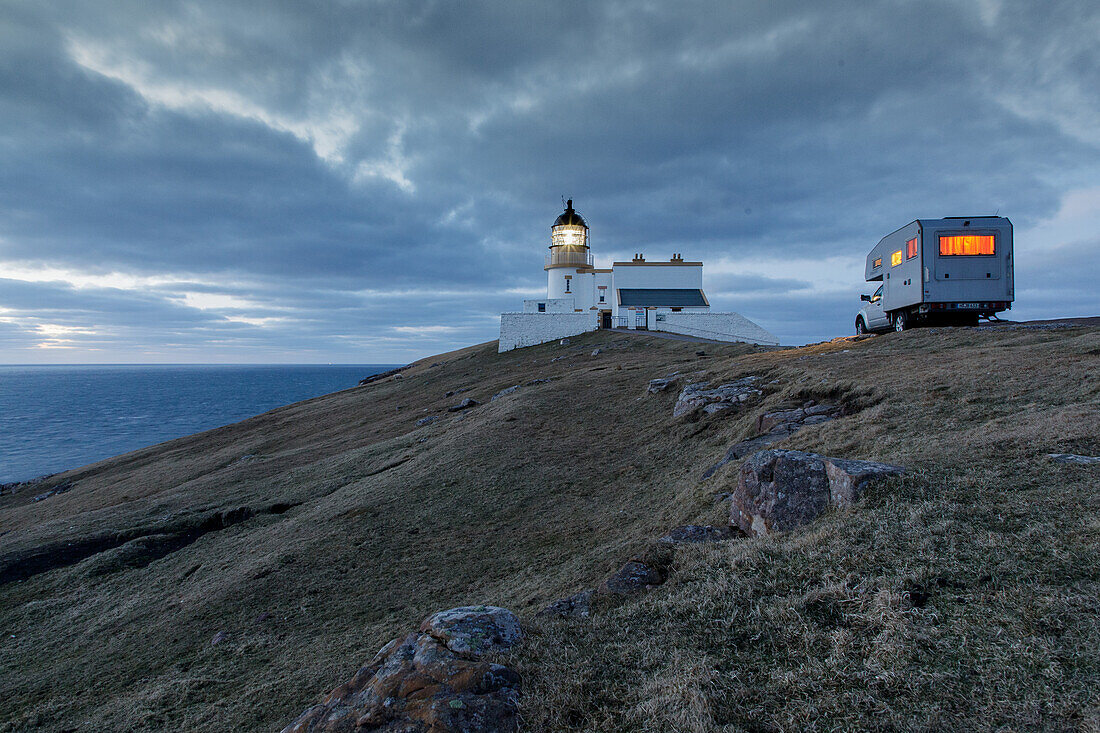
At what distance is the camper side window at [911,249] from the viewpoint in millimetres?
18188

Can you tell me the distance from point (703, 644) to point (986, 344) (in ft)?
51.9

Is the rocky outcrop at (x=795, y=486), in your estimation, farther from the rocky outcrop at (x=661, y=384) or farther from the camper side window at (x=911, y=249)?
the camper side window at (x=911, y=249)

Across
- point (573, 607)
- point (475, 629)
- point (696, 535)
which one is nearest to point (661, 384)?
point (696, 535)

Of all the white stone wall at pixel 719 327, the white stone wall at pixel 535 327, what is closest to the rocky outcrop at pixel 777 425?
the white stone wall at pixel 719 327

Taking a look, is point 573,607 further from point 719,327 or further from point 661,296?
point 661,296

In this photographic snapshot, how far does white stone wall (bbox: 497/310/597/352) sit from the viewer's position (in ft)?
149

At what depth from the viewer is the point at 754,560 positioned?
5.19 m

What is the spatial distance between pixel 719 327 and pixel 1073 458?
1429 inches

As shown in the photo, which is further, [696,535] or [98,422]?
[98,422]

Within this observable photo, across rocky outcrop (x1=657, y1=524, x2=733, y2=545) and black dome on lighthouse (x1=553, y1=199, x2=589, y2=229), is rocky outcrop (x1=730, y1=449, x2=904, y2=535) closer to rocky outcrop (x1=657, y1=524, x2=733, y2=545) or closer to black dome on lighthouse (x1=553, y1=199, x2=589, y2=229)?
rocky outcrop (x1=657, y1=524, x2=733, y2=545)

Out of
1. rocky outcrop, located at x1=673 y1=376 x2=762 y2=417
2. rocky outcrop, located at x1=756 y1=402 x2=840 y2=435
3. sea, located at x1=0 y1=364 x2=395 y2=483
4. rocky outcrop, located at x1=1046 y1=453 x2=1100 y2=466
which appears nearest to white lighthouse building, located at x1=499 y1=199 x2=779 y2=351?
rocky outcrop, located at x1=673 y1=376 x2=762 y2=417

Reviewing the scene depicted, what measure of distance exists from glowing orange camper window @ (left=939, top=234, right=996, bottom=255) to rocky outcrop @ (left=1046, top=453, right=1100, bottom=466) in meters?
14.7

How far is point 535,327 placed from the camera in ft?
149

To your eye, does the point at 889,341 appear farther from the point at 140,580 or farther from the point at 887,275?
the point at 140,580
